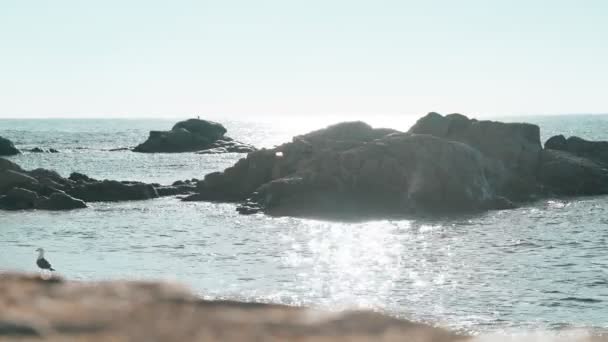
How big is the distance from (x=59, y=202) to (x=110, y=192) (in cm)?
551

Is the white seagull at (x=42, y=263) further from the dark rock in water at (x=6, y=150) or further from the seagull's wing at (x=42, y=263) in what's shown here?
the dark rock in water at (x=6, y=150)

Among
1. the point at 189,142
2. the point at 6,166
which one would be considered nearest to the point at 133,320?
the point at 6,166

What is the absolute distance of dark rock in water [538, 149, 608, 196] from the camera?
52.2 meters

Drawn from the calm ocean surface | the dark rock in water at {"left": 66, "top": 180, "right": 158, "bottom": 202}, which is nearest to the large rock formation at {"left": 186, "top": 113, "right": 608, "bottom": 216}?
the calm ocean surface

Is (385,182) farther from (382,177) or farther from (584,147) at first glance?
(584,147)

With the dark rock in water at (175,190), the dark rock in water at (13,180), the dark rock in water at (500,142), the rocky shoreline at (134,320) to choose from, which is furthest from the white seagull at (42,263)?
the dark rock in water at (500,142)

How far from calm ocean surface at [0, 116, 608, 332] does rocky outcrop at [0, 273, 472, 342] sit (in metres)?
13.6

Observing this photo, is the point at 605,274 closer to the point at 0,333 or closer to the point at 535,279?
the point at 535,279

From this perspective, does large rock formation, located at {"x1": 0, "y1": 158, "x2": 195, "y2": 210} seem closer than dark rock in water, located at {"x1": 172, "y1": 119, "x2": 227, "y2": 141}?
Yes

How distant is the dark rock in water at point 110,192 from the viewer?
2015 inches

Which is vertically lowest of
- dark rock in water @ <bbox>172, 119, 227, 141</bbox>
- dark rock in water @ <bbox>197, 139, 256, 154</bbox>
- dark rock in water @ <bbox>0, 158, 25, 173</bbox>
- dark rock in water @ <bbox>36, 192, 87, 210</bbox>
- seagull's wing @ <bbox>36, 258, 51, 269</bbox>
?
dark rock in water @ <bbox>36, 192, 87, 210</bbox>

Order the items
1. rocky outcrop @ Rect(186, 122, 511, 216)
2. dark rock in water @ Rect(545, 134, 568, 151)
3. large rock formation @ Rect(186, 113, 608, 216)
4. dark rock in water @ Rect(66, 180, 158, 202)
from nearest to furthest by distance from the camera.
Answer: rocky outcrop @ Rect(186, 122, 511, 216)
large rock formation @ Rect(186, 113, 608, 216)
dark rock in water @ Rect(66, 180, 158, 202)
dark rock in water @ Rect(545, 134, 568, 151)

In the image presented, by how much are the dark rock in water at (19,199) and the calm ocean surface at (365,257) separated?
2.36 metres

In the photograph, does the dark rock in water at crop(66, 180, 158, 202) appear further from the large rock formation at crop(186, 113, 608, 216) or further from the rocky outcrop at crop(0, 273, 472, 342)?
the rocky outcrop at crop(0, 273, 472, 342)
